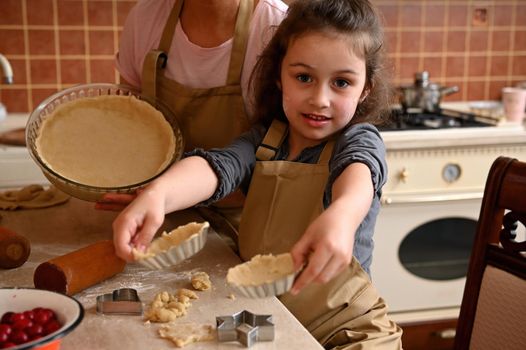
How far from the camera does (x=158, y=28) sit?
155cm

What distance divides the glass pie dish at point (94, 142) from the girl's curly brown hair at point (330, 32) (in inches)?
7.4

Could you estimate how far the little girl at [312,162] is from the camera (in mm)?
1079

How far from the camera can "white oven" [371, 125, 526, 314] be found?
92.7 inches

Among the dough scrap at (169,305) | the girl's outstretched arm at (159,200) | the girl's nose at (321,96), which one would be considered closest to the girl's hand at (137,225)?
the girl's outstretched arm at (159,200)

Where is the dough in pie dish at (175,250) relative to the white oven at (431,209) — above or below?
above

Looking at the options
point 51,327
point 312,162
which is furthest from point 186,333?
point 312,162

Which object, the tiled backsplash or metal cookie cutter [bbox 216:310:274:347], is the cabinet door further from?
metal cookie cutter [bbox 216:310:274:347]

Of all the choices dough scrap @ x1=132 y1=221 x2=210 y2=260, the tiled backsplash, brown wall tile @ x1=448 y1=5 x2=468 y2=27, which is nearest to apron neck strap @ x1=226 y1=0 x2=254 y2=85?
dough scrap @ x1=132 y1=221 x2=210 y2=260

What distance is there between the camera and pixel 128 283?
3.64 ft

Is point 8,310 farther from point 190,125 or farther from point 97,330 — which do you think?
point 190,125

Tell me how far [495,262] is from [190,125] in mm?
689

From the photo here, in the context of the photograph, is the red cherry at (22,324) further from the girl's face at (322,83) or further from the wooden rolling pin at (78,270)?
the girl's face at (322,83)

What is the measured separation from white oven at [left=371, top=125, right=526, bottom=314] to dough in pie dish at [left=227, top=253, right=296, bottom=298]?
4.96ft

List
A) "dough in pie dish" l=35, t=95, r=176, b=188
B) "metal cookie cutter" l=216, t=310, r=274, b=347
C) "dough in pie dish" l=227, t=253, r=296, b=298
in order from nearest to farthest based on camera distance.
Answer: "dough in pie dish" l=227, t=253, r=296, b=298
"metal cookie cutter" l=216, t=310, r=274, b=347
"dough in pie dish" l=35, t=95, r=176, b=188
